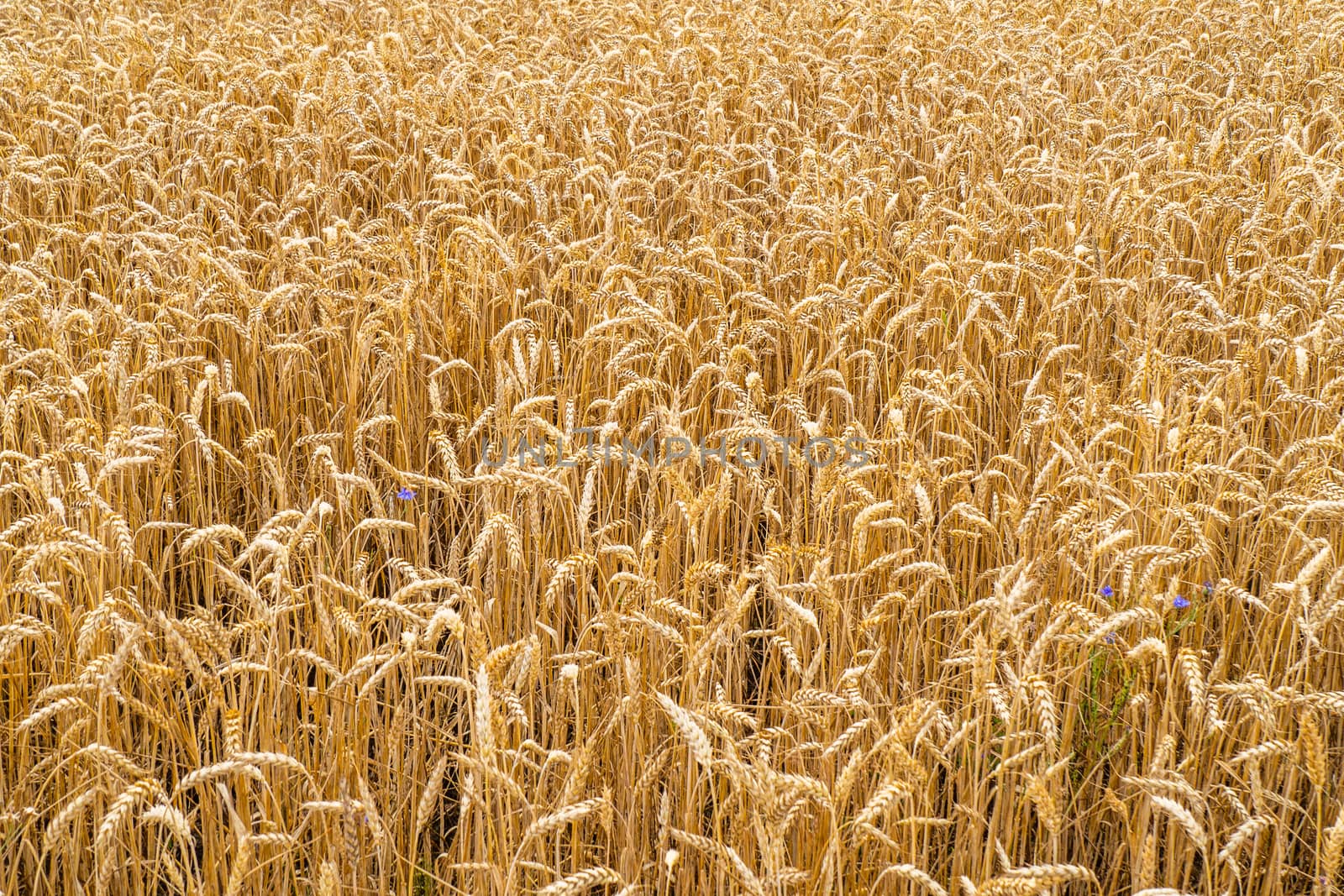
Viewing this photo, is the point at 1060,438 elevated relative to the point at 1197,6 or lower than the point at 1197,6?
lower

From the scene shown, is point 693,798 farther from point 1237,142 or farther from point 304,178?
point 1237,142

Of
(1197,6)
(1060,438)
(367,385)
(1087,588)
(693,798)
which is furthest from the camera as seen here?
(1197,6)

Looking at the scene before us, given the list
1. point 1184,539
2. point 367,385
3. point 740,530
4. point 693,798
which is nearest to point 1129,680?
point 1184,539

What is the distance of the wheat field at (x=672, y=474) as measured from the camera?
1506 millimetres

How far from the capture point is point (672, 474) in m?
1.64

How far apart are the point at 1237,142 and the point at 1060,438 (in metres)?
2.26

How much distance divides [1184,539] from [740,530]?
2.91 ft

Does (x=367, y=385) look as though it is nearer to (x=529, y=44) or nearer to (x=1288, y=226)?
(x=1288, y=226)

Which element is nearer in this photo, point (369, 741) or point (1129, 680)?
point (1129, 680)

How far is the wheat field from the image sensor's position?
151 cm

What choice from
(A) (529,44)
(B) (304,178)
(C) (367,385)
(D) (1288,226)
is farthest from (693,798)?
(A) (529,44)

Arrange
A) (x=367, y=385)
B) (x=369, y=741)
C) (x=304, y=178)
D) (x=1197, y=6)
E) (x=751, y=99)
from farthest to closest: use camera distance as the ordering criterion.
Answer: (x=1197, y=6)
(x=751, y=99)
(x=304, y=178)
(x=367, y=385)
(x=369, y=741)

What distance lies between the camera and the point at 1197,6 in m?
5.73

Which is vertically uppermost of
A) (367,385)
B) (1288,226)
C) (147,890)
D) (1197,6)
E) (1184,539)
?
(1197,6)
